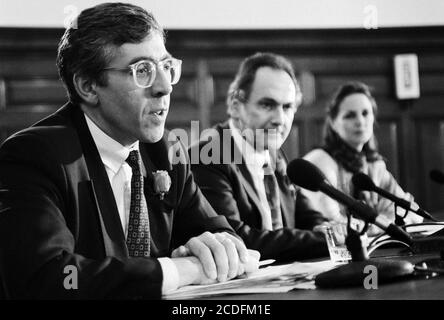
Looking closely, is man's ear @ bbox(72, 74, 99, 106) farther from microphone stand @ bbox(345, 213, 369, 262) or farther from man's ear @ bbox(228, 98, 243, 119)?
man's ear @ bbox(228, 98, 243, 119)

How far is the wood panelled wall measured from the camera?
3.96 meters

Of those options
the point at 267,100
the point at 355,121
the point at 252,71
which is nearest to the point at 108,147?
the point at 267,100

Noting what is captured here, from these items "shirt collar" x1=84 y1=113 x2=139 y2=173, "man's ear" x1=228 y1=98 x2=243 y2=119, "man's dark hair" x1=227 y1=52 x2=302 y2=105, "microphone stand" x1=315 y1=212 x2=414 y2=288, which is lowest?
"microphone stand" x1=315 y1=212 x2=414 y2=288

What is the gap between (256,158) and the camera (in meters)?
2.27

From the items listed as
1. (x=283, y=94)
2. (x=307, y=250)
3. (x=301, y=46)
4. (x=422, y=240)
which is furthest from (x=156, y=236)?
(x=301, y=46)

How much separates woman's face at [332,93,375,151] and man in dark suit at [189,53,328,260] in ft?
3.28

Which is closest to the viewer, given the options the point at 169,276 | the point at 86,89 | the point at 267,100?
the point at 169,276

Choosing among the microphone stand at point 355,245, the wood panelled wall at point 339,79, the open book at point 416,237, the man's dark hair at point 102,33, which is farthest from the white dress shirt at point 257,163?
the wood panelled wall at point 339,79

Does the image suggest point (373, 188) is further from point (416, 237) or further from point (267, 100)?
point (267, 100)

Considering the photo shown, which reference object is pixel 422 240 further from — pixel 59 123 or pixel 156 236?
pixel 59 123

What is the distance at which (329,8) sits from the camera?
368 centimetres

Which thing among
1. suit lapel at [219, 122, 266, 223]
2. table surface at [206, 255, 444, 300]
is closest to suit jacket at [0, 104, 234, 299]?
table surface at [206, 255, 444, 300]

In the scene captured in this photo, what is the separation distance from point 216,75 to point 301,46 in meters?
0.70

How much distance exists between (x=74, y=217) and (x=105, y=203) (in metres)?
0.07
